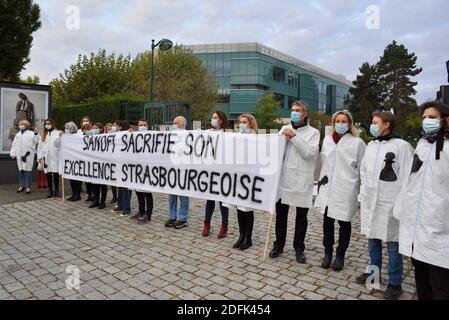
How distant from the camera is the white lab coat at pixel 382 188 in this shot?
12.9ft

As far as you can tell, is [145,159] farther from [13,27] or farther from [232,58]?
[232,58]

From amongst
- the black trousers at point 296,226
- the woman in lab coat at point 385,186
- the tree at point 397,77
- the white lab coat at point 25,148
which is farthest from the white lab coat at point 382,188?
the tree at point 397,77

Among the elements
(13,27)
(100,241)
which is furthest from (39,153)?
(13,27)

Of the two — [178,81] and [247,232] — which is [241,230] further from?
[178,81]

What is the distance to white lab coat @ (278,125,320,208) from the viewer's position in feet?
16.1

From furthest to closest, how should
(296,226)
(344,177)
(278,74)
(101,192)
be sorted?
(278,74), (101,192), (296,226), (344,177)

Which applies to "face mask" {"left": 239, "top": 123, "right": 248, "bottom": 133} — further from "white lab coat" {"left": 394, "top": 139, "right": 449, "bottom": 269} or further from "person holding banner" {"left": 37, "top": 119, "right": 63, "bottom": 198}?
"person holding banner" {"left": 37, "top": 119, "right": 63, "bottom": 198}

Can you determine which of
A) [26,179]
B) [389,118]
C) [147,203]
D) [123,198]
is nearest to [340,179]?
[389,118]

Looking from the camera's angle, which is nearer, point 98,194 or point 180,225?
point 180,225

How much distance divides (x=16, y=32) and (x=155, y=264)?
17.5m

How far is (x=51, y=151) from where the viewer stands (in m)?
9.31
